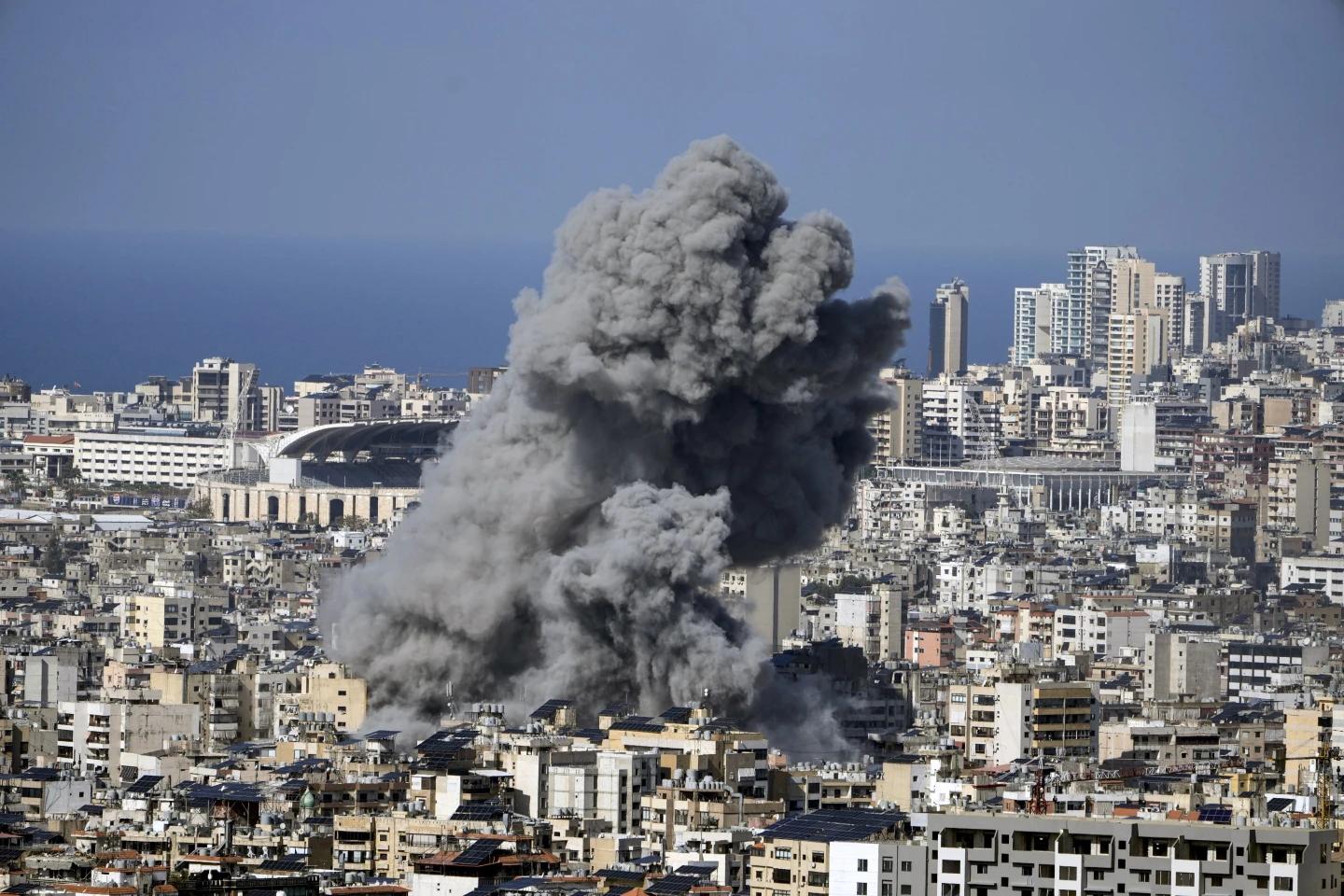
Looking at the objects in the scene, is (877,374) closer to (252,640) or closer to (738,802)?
(738,802)

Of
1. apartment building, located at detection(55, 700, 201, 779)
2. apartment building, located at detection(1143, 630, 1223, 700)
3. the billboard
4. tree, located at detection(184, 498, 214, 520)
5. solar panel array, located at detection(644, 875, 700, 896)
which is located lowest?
solar panel array, located at detection(644, 875, 700, 896)

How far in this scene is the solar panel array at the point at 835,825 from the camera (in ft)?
116

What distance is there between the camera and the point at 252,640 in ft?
217

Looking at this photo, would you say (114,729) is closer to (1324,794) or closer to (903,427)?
(1324,794)

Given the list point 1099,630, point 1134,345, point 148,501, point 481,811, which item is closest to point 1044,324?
point 1134,345

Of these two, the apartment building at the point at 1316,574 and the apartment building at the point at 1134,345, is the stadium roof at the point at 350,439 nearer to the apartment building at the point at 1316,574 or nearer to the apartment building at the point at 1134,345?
the apartment building at the point at 1316,574

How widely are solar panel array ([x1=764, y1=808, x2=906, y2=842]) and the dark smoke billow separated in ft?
37.0

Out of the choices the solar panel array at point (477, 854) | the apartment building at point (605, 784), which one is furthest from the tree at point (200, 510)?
the solar panel array at point (477, 854)

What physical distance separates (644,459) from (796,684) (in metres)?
2.93

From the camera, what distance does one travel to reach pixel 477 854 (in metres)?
37.9

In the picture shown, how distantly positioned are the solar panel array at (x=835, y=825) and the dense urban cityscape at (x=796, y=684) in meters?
0.07

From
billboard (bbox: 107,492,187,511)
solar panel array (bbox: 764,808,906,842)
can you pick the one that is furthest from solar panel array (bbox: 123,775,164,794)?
billboard (bbox: 107,492,187,511)

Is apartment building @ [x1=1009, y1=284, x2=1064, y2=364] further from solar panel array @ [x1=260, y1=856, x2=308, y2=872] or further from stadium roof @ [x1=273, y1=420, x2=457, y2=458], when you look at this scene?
solar panel array @ [x1=260, y1=856, x2=308, y2=872]

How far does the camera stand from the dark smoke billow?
49.6 meters
